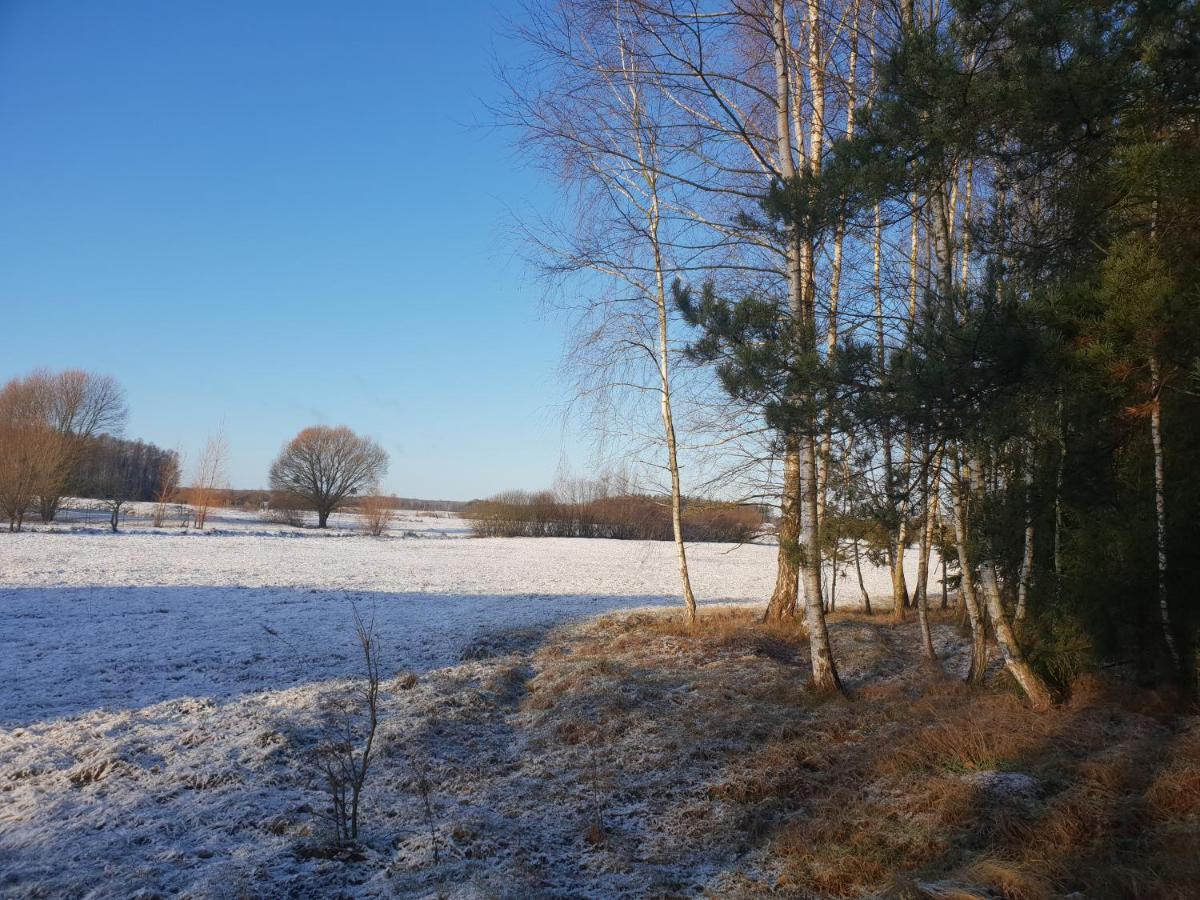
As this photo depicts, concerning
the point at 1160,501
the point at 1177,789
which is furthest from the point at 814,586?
the point at 1177,789

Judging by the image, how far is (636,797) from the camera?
17.6ft

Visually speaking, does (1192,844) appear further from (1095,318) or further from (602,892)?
(1095,318)

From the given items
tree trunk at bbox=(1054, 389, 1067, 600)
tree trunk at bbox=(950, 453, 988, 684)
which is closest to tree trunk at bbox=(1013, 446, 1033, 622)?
tree trunk at bbox=(1054, 389, 1067, 600)

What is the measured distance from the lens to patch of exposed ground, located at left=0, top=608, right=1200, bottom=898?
3879 mm

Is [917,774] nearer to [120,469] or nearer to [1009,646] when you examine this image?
[1009,646]

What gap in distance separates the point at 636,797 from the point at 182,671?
6156 mm

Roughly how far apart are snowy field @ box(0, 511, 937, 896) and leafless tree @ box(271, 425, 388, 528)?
35684mm

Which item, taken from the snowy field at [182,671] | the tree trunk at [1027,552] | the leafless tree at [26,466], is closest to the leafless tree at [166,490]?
the leafless tree at [26,466]

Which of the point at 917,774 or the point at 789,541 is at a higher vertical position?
the point at 789,541

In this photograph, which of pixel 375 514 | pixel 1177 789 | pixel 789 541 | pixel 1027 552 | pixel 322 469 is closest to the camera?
pixel 1177 789

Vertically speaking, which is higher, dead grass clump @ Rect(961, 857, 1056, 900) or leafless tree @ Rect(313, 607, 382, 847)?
dead grass clump @ Rect(961, 857, 1056, 900)

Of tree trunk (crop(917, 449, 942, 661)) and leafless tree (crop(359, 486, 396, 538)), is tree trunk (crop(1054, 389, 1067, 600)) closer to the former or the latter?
tree trunk (crop(917, 449, 942, 661))

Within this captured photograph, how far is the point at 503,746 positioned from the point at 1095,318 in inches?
229

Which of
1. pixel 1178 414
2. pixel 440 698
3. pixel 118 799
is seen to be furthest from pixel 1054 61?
pixel 118 799
